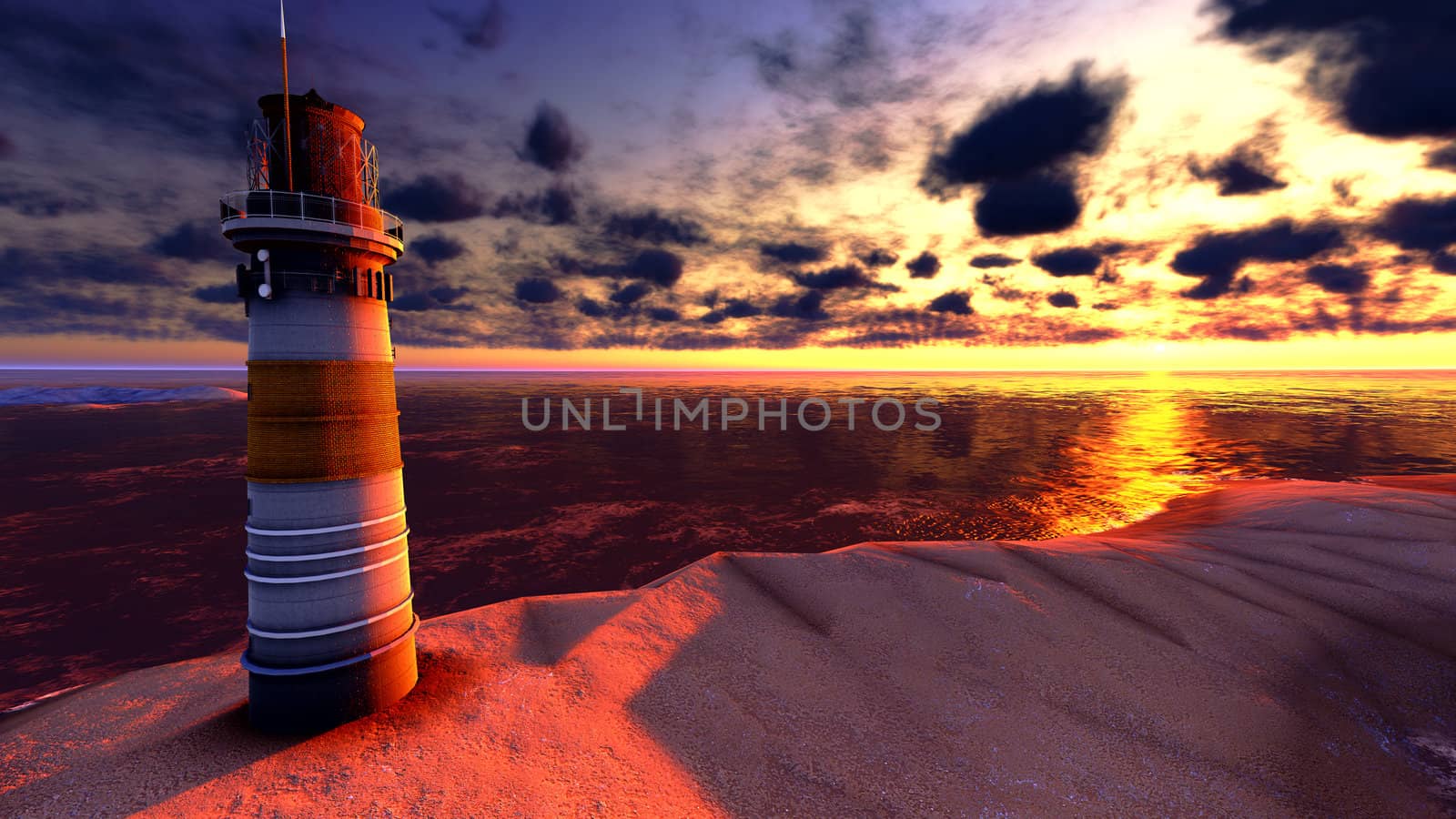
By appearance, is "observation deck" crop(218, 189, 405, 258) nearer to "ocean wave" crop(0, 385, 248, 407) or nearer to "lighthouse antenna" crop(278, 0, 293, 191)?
"lighthouse antenna" crop(278, 0, 293, 191)

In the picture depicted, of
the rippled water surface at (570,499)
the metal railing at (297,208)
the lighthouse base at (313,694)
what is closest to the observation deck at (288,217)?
the metal railing at (297,208)

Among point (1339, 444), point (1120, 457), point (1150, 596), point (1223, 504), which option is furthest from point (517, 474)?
point (1339, 444)

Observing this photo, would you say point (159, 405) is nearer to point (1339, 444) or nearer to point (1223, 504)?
point (1223, 504)

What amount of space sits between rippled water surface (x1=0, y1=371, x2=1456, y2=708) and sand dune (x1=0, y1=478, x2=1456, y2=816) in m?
6.73

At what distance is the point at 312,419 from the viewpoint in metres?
9.62

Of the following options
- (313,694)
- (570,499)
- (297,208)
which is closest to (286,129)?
(297,208)

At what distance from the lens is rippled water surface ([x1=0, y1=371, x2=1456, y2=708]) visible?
65.5 ft

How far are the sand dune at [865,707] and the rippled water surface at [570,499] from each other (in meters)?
6.73

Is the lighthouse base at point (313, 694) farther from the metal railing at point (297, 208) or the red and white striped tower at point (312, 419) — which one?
the metal railing at point (297, 208)

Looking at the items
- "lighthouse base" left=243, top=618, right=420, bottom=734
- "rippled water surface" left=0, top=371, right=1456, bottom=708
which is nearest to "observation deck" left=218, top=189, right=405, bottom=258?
"lighthouse base" left=243, top=618, right=420, bottom=734

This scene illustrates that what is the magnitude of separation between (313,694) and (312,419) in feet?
15.9

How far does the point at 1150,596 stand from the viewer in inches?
607

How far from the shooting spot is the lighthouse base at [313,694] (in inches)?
388

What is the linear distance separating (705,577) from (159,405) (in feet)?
527
